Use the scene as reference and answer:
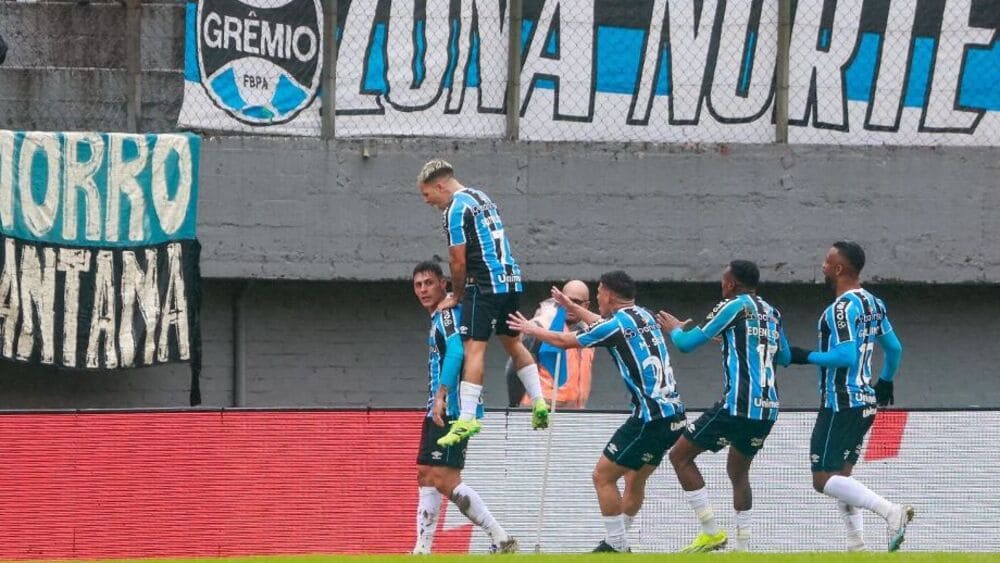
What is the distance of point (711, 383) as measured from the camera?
1645 centimetres

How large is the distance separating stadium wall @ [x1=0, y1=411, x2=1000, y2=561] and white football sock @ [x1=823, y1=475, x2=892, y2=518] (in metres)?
1.70

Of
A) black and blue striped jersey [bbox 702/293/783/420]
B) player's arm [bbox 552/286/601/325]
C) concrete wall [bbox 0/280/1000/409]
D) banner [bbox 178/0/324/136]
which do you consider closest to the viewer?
player's arm [bbox 552/286/601/325]

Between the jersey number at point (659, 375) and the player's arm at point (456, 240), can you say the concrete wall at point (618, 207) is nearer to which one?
the jersey number at point (659, 375)

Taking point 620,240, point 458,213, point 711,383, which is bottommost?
point 711,383

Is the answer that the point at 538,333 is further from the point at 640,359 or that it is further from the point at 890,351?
the point at 890,351

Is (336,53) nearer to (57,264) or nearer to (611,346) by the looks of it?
(57,264)

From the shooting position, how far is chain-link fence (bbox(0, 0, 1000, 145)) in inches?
615

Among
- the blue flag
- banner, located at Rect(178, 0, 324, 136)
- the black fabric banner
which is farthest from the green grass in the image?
banner, located at Rect(178, 0, 324, 136)

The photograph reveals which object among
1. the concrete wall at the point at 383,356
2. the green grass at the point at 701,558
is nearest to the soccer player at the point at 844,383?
the green grass at the point at 701,558

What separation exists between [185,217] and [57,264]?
3.95ft

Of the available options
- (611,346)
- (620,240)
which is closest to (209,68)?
(620,240)

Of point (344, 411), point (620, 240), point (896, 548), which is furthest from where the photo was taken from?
point (620, 240)

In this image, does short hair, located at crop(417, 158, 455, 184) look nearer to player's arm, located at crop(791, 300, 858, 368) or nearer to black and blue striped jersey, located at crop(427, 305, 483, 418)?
black and blue striped jersey, located at crop(427, 305, 483, 418)

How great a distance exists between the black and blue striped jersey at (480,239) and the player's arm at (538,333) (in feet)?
0.61
